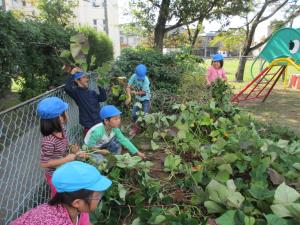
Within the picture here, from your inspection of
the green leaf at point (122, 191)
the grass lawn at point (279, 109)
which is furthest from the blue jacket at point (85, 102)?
the grass lawn at point (279, 109)

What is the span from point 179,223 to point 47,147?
1.15m

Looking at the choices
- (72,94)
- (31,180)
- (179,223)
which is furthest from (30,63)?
(179,223)

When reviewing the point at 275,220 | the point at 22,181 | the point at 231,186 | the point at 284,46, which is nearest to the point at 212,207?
the point at 231,186

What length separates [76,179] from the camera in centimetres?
163

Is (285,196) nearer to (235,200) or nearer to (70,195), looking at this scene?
(235,200)

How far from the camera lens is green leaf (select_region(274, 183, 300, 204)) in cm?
220

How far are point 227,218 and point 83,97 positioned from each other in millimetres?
2593

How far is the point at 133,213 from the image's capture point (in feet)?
9.03

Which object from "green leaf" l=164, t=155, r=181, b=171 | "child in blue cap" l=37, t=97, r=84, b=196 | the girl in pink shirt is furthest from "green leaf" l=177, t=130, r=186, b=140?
the girl in pink shirt

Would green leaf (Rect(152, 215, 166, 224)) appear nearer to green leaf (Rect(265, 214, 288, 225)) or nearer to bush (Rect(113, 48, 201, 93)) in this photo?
green leaf (Rect(265, 214, 288, 225))

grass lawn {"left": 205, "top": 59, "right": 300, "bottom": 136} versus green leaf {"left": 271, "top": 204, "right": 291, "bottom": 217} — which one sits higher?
green leaf {"left": 271, "top": 204, "right": 291, "bottom": 217}

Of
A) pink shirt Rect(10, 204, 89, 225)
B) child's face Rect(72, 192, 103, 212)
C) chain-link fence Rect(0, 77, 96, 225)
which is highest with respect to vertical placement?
child's face Rect(72, 192, 103, 212)

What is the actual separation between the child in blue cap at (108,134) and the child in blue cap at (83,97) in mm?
689

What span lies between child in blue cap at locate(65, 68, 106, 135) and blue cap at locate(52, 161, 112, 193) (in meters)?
2.55
